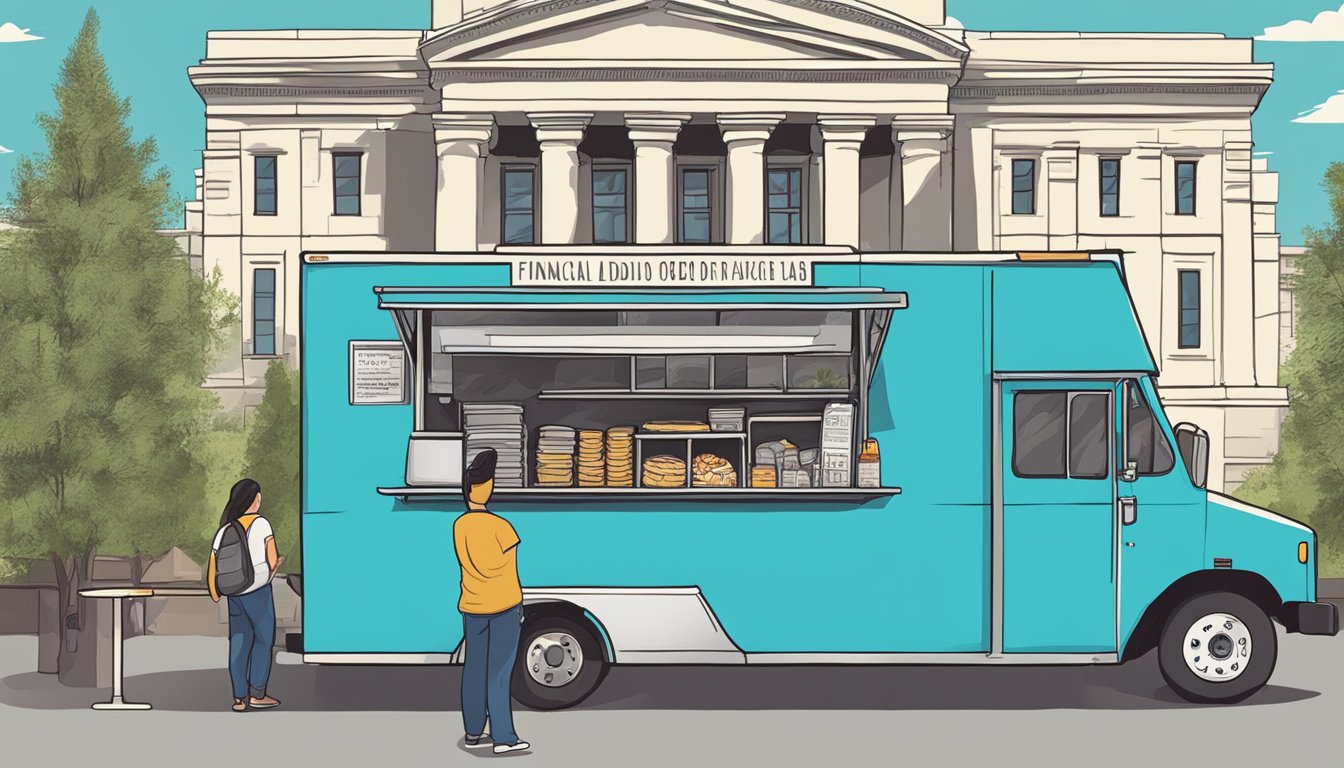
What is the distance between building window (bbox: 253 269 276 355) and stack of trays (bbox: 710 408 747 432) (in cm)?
3250

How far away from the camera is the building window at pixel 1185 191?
149 feet

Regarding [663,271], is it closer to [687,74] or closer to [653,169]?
[653,169]

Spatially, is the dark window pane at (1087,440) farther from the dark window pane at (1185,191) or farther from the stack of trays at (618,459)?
the dark window pane at (1185,191)

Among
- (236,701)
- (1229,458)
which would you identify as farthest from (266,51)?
(236,701)

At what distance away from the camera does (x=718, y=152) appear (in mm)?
45438

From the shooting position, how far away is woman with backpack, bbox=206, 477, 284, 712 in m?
12.6

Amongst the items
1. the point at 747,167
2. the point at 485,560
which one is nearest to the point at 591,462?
the point at 485,560

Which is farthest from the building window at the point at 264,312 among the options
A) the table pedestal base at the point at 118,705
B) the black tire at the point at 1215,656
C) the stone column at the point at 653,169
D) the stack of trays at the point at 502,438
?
the black tire at the point at 1215,656

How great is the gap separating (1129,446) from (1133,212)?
34083mm

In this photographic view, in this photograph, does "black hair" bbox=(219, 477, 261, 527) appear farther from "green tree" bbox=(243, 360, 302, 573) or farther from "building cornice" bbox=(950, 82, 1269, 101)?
"building cornice" bbox=(950, 82, 1269, 101)

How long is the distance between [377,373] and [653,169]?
30.1 meters

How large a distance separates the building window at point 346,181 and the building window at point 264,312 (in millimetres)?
2526

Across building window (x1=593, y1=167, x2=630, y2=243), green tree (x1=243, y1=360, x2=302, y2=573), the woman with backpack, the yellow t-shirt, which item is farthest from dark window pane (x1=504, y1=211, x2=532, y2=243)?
the yellow t-shirt

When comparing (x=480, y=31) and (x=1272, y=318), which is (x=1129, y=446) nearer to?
(x=480, y=31)
